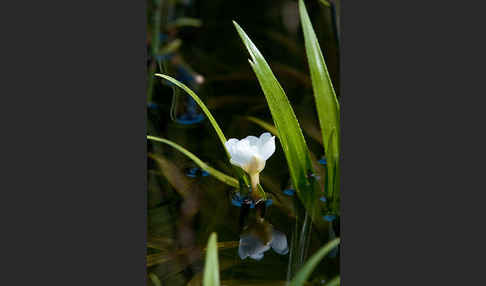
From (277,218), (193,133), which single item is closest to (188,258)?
(277,218)

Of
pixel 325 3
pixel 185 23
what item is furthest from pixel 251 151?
pixel 185 23

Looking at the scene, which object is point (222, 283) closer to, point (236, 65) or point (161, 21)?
point (236, 65)

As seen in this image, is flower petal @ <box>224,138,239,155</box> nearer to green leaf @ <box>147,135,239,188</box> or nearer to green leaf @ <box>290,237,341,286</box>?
green leaf @ <box>147,135,239,188</box>

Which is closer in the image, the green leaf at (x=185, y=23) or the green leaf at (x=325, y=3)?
the green leaf at (x=325, y=3)

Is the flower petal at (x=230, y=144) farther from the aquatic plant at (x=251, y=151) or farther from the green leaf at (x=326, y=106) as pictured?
the green leaf at (x=326, y=106)

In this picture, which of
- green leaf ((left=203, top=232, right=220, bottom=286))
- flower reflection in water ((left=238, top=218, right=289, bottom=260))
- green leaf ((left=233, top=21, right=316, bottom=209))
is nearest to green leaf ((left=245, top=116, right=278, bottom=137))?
green leaf ((left=233, top=21, right=316, bottom=209))

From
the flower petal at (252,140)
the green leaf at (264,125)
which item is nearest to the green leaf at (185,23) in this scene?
the green leaf at (264,125)
